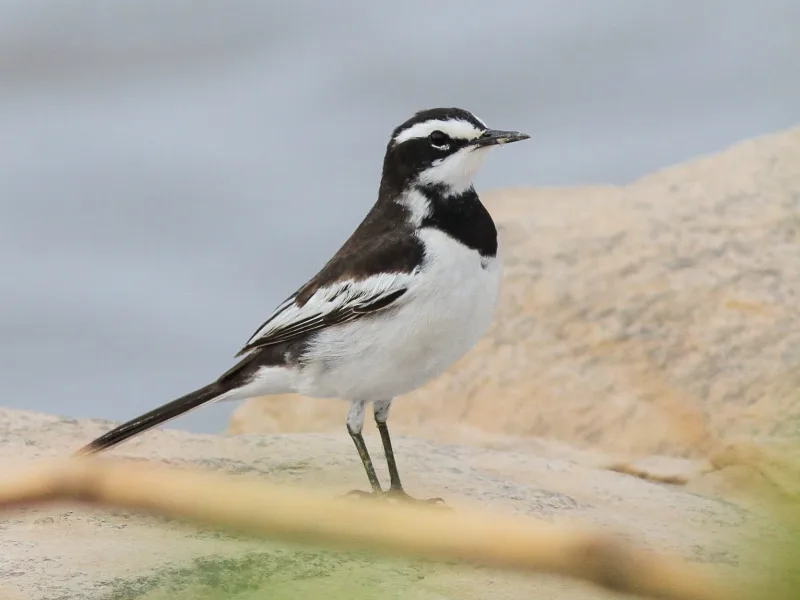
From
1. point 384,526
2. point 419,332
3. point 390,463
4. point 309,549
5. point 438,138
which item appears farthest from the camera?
point 390,463

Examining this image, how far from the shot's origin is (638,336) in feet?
17.1

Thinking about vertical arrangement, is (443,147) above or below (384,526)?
above

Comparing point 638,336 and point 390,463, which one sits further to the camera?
point 638,336

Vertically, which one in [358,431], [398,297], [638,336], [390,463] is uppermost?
[398,297]

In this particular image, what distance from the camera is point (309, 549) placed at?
9.18 ft

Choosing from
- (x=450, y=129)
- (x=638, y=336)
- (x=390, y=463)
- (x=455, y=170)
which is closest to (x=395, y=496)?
(x=390, y=463)

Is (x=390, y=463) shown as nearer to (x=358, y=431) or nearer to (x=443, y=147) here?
(x=358, y=431)

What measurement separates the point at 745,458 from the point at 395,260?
198 centimetres

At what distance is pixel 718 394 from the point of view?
4.96 m

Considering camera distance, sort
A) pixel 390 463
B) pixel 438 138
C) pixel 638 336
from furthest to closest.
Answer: pixel 638 336
pixel 390 463
pixel 438 138

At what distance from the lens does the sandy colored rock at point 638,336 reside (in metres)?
4.96

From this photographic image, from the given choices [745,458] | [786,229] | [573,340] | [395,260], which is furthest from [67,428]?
[786,229]

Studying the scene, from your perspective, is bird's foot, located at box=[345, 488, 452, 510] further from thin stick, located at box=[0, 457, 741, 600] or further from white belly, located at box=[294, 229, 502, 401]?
white belly, located at box=[294, 229, 502, 401]

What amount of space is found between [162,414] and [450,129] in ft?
4.18
